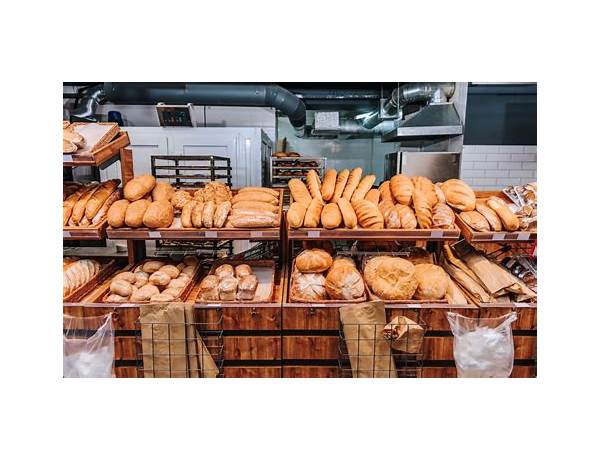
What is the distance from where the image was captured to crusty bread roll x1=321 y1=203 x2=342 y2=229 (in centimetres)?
198

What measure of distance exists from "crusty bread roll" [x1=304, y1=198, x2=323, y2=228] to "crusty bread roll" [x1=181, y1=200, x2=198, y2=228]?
2.19 feet

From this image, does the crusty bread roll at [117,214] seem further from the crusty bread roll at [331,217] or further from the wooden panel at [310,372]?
the wooden panel at [310,372]

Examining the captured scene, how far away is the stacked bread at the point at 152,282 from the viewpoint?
6.58 ft

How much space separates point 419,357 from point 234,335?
107 cm

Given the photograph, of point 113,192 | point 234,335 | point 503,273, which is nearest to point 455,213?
point 503,273

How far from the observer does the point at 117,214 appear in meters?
2.01

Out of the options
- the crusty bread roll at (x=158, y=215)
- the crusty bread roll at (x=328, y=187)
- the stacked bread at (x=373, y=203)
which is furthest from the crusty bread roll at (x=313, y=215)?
the crusty bread roll at (x=158, y=215)

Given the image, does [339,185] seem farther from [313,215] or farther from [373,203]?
[313,215]

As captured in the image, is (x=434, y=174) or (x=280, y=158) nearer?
(x=434, y=174)

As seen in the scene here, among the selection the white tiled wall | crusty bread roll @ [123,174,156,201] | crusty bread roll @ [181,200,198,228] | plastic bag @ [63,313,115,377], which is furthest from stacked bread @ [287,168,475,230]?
the white tiled wall

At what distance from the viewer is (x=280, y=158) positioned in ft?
15.8

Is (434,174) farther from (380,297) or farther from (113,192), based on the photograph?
(113,192)

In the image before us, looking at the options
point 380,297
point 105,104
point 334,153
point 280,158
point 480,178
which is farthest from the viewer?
point 334,153

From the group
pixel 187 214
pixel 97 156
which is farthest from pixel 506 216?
Result: pixel 97 156
